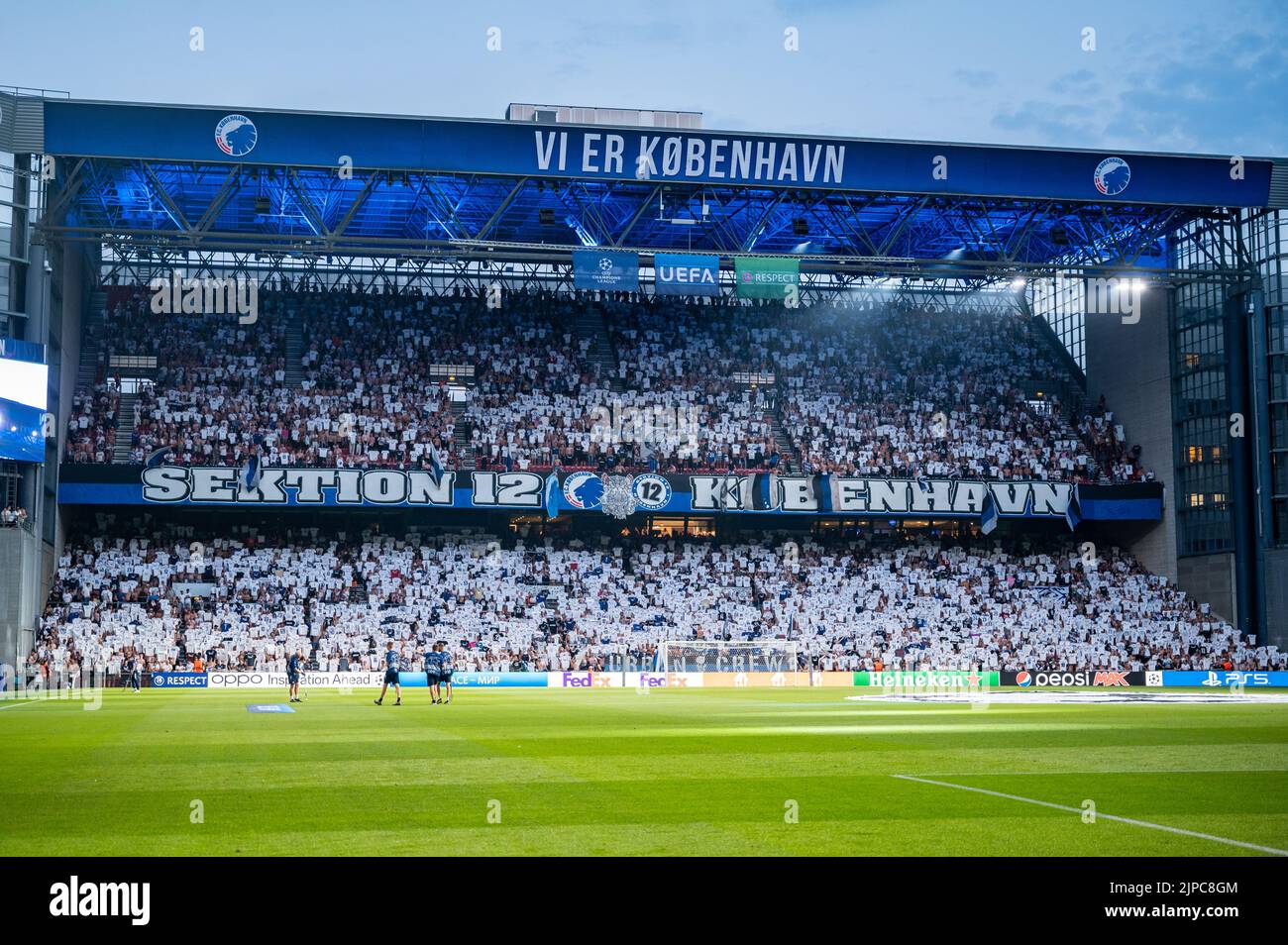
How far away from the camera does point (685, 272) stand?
51594 millimetres

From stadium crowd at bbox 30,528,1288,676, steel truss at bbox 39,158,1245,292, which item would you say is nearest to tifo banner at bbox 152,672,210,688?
stadium crowd at bbox 30,528,1288,676

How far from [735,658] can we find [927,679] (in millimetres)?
7658

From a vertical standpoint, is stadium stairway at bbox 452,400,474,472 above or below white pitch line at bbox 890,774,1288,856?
above

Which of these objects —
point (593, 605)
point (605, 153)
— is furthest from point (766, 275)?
point (593, 605)

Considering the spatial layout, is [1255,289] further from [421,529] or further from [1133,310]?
[421,529]

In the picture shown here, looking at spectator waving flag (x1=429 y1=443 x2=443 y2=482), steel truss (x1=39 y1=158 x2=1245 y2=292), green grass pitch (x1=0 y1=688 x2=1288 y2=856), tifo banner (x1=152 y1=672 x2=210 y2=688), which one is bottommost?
tifo banner (x1=152 y1=672 x2=210 y2=688)

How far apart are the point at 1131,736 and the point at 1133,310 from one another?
4989 cm

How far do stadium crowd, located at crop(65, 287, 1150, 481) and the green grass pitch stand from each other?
1301 inches

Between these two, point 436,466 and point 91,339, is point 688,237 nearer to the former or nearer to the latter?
point 436,466

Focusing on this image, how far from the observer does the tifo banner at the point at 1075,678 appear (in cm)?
5306

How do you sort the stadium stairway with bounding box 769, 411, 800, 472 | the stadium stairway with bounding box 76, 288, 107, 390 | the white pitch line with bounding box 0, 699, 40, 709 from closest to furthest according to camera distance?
the white pitch line with bounding box 0, 699, 40, 709
the stadium stairway with bounding box 76, 288, 107, 390
the stadium stairway with bounding box 769, 411, 800, 472

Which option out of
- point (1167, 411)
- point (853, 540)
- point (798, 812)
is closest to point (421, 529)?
point (853, 540)

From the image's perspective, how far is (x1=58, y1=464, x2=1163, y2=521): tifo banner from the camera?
2206 inches

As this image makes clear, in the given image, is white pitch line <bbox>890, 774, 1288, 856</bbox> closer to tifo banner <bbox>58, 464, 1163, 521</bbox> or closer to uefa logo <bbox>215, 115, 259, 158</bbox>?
uefa logo <bbox>215, 115, 259, 158</bbox>
